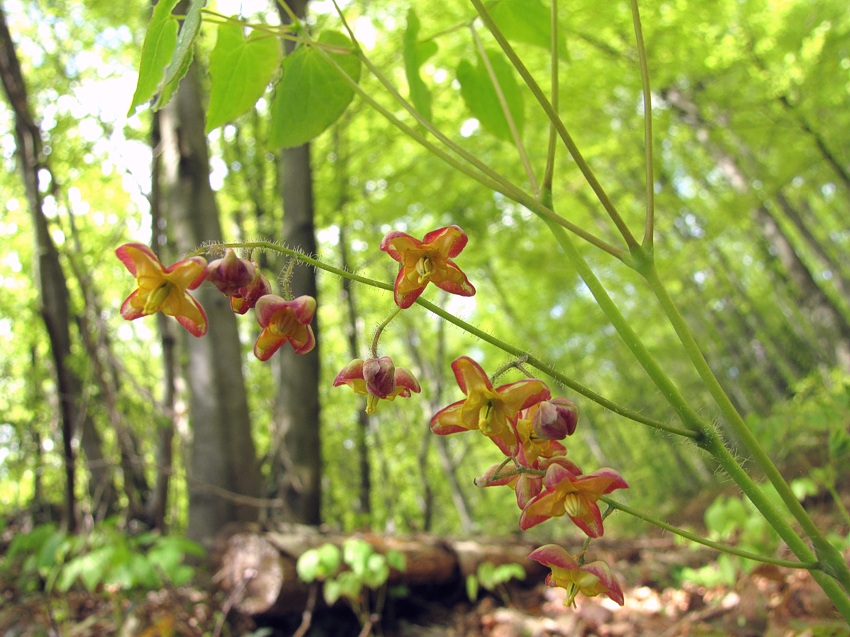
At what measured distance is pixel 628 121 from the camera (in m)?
9.11

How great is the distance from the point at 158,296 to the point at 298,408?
366 cm

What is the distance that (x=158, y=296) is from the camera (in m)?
0.61

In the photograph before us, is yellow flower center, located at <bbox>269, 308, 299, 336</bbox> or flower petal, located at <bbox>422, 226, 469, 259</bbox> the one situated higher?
flower petal, located at <bbox>422, 226, 469, 259</bbox>

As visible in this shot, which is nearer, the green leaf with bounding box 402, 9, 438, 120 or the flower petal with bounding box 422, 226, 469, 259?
the flower petal with bounding box 422, 226, 469, 259

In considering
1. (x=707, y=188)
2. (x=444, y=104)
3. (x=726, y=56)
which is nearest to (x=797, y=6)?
(x=726, y=56)

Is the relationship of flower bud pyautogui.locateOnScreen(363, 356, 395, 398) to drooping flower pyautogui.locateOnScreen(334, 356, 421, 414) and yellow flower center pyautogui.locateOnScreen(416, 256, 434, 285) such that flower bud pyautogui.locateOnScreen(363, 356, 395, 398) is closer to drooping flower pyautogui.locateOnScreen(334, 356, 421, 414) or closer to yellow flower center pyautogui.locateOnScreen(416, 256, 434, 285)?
drooping flower pyautogui.locateOnScreen(334, 356, 421, 414)

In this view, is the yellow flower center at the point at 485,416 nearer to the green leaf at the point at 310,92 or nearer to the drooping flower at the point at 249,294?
the drooping flower at the point at 249,294

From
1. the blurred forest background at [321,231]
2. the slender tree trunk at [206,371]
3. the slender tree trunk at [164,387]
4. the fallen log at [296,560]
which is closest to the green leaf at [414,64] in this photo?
the blurred forest background at [321,231]

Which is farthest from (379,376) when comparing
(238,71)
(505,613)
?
(505,613)

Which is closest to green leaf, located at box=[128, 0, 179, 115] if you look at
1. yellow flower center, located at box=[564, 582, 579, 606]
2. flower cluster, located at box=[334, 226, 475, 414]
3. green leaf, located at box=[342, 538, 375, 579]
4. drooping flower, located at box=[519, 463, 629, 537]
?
flower cluster, located at box=[334, 226, 475, 414]

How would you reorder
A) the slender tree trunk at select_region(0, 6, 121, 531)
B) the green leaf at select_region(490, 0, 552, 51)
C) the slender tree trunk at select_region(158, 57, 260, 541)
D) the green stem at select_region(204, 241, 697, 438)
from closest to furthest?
the green stem at select_region(204, 241, 697, 438) < the green leaf at select_region(490, 0, 552, 51) < the slender tree trunk at select_region(0, 6, 121, 531) < the slender tree trunk at select_region(158, 57, 260, 541)

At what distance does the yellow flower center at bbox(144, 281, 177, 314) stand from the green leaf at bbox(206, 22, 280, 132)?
1.05 ft

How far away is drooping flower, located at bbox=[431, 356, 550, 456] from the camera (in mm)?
616

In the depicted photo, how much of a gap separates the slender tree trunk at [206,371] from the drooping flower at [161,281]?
297 centimetres
